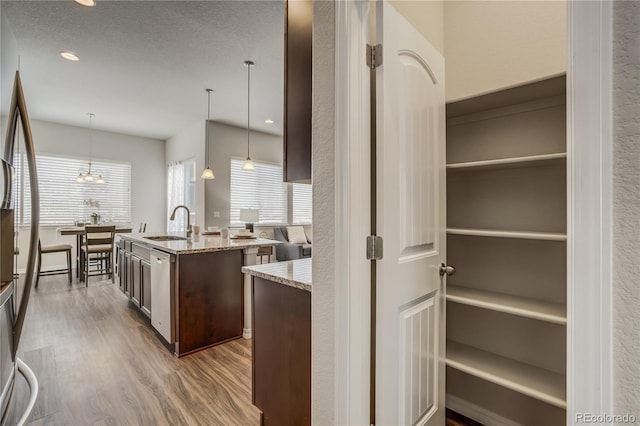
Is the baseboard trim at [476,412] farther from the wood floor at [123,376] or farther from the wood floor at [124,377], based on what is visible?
the wood floor at [123,376]

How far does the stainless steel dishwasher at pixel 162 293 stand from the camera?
101 inches

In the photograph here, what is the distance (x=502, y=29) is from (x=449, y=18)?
330 mm

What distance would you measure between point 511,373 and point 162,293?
2.62m

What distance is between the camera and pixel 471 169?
1.69 metres

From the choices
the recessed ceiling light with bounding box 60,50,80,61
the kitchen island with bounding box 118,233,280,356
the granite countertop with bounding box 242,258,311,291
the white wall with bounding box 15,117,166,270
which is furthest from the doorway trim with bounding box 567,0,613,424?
the white wall with bounding box 15,117,166,270

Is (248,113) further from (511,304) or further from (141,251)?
(511,304)

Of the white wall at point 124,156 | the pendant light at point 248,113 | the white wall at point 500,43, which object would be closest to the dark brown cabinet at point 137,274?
the pendant light at point 248,113

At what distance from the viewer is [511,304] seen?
1.50 meters

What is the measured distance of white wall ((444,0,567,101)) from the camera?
148 cm

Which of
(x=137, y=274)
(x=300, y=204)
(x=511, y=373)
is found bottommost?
(x=511, y=373)

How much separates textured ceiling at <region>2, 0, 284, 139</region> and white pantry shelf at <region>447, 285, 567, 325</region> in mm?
2714

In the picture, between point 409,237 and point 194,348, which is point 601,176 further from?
point 194,348

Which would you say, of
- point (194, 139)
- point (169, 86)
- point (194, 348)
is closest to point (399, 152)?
point (194, 348)

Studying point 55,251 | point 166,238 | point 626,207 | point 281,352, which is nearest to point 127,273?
point 166,238
